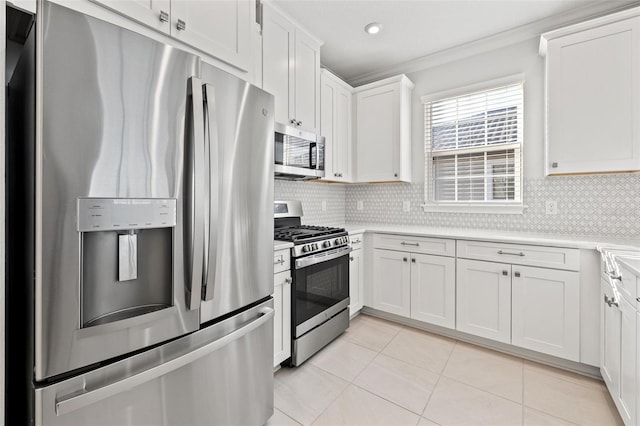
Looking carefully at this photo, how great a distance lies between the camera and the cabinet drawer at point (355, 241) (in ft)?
9.49

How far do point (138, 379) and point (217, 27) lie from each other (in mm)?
1679

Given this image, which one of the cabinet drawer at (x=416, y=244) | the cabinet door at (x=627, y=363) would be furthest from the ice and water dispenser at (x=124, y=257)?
the cabinet drawer at (x=416, y=244)

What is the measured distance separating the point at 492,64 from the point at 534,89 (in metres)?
0.47

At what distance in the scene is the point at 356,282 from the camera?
9.73ft

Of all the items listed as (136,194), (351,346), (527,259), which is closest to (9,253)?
(136,194)

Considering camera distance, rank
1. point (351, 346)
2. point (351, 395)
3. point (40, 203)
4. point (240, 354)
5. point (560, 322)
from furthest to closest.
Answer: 1. point (351, 346)
2. point (560, 322)
3. point (351, 395)
4. point (240, 354)
5. point (40, 203)

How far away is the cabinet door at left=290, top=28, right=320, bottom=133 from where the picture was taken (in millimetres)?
2546

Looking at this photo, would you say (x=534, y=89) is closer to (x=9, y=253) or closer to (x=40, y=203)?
(x=40, y=203)

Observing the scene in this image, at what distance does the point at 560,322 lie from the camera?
213 centimetres

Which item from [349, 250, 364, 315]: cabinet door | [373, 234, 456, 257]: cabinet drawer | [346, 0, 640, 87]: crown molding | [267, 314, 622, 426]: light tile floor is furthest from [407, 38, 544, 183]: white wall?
[267, 314, 622, 426]: light tile floor

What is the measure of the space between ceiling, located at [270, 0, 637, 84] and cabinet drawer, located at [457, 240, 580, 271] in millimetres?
1889

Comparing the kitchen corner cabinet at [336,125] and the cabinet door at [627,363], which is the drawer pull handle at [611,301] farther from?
the kitchen corner cabinet at [336,125]

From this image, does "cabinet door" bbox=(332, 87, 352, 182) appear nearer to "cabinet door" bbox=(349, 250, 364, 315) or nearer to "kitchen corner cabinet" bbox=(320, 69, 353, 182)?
"kitchen corner cabinet" bbox=(320, 69, 353, 182)

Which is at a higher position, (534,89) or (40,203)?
(534,89)
